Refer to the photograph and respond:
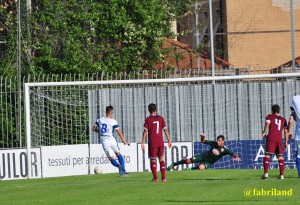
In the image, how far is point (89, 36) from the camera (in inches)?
1473

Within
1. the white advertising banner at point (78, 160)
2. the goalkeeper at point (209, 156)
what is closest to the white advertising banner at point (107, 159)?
the white advertising banner at point (78, 160)

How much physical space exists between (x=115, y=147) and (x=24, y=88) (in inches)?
144

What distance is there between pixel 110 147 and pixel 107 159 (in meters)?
2.67

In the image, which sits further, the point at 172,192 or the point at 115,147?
the point at 115,147

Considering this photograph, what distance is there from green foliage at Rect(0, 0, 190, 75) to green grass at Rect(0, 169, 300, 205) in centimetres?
953

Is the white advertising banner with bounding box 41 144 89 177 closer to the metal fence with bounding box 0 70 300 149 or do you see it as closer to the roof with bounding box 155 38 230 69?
the metal fence with bounding box 0 70 300 149

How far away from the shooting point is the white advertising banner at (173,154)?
3033 cm

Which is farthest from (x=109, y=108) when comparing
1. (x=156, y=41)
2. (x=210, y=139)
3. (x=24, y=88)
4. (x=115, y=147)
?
(x=156, y=41)

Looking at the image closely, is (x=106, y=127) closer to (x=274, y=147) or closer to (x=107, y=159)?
(x=107, y=159)

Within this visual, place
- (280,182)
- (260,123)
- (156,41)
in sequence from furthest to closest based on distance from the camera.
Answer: (156,41) → (260,123) → (280,182)

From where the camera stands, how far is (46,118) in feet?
103

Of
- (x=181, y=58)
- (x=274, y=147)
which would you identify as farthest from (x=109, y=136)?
(x=181, y=58)

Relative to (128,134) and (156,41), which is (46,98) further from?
(156,41)

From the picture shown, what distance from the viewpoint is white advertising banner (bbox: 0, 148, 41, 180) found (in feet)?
94.7
